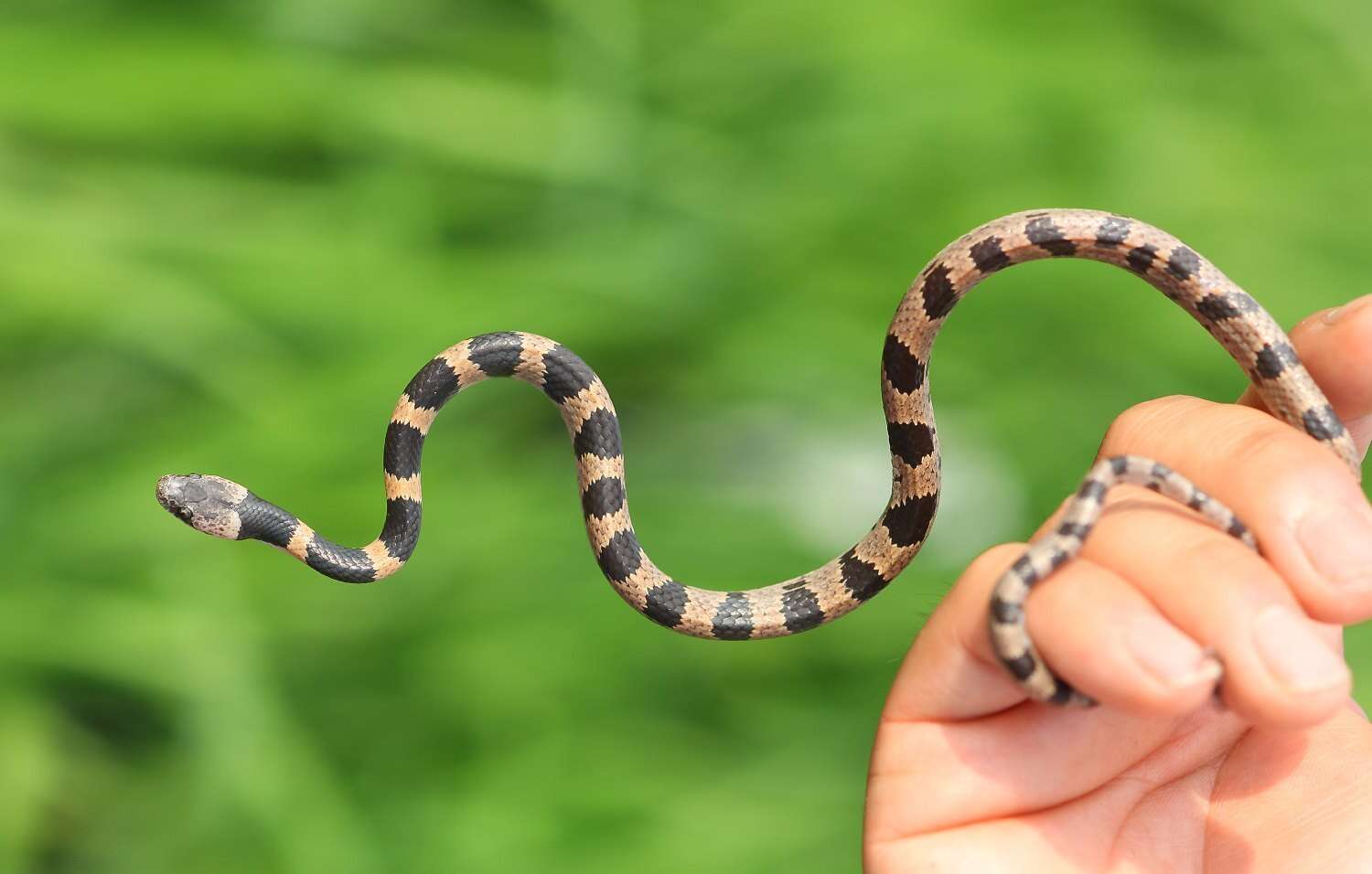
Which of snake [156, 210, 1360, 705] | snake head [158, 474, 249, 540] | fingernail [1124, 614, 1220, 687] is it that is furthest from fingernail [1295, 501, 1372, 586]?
snake head [158, 474, 249, 540]

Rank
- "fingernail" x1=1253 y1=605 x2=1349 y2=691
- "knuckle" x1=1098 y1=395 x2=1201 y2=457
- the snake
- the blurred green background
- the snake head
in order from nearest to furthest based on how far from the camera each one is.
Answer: "fingernail" x1=1253 y1=605 x2=1349 y2=691, "knuckle" x1=1098 y1=395 x2=1201 y2=457, the snake, the snake head, the blurred green background

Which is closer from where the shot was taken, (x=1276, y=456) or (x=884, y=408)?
(x=1276, y=456)

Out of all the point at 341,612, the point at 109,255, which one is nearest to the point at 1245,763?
the point at 341,612

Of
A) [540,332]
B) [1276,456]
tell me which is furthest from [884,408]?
[540,332]

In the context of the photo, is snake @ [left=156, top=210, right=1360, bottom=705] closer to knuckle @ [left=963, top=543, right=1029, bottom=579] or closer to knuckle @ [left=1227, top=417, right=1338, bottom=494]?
knuckle @ [left=1227, top=417, right=1338, bottom=494]

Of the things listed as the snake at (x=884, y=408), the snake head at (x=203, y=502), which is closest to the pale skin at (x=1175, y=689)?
the snake at (x=884, y=408)

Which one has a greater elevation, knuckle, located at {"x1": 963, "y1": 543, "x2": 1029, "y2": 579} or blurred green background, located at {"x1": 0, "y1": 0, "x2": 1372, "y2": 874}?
blurred green background, located at {"x1": 0, "y1": 0, "x2": 1372, "y2": 874}

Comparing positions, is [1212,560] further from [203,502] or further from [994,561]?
[203,502]

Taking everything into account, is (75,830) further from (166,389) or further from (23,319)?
(23,319)

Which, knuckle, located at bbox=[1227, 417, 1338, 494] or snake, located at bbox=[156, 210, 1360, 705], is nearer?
knuckle, located at bbox=[1227, 417, 1338, 494]
